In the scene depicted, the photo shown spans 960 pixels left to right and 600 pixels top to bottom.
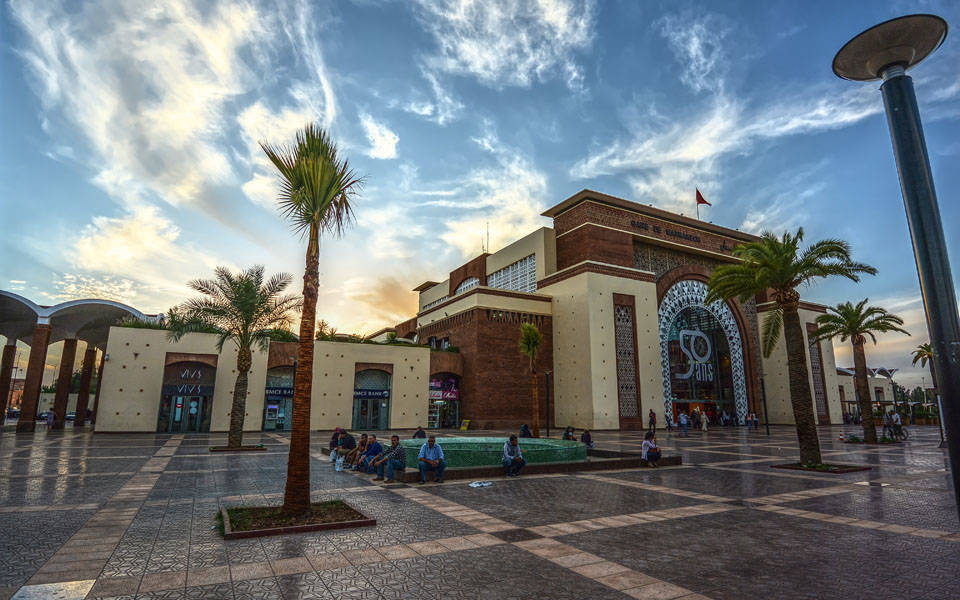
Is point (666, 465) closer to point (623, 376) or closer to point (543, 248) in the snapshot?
point (623, 376)

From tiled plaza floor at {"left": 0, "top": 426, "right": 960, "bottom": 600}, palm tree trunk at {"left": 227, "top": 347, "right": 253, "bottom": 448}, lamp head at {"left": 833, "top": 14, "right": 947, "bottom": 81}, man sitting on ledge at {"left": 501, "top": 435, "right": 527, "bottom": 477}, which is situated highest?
lamp head at {"left": 833, "top": 14, "right": 947, "bottom": 81}

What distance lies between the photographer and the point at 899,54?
447 centimetres

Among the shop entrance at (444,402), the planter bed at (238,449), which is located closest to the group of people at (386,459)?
the planter bed at (238,449)

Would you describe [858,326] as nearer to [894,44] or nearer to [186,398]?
[894,44]

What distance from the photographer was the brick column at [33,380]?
2944 cm

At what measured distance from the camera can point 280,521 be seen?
26.1 feet

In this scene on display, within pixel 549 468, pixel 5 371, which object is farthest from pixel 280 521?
pixel 5 371

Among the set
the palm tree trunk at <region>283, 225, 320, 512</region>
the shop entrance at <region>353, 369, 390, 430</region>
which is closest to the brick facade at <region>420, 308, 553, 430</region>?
the shop entrance at <region>353, 369, 390, 430</region>

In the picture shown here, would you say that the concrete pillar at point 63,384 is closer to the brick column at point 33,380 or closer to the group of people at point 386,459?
the brick column at point 33,380

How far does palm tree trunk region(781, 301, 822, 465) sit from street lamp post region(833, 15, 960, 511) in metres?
13.5

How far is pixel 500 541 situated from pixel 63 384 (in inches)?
1546

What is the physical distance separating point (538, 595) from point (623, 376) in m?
36.2

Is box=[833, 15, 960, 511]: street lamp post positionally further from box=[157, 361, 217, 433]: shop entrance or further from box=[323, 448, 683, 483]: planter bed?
box=[157, 361, 217, 433]: shop entrance

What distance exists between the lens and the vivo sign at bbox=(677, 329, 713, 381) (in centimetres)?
4644
